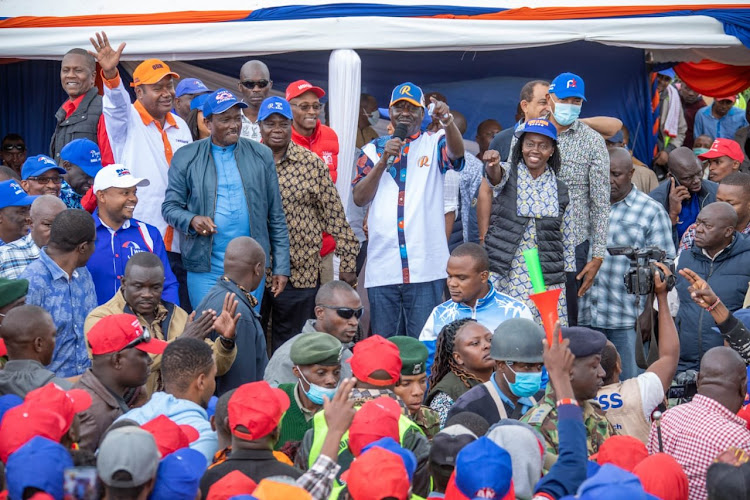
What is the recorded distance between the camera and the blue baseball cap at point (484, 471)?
3578mm

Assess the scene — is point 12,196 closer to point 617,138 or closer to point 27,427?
point 27,427

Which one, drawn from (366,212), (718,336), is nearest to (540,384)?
(718,336)

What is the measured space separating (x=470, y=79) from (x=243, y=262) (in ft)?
17.6

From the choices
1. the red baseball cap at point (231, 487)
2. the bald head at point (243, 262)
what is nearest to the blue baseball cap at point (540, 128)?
the bald head at point (243, 262)

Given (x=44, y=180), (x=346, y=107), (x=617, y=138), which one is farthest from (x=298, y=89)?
(x=617, y=138)

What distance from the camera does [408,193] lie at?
25.3 ft

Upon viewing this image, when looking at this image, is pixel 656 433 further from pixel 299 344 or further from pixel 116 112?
pixel 116 112

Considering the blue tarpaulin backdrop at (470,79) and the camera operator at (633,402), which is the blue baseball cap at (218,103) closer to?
the blue tarpaulin backdrop at (470,79)

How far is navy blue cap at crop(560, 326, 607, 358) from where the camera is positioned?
4.95 meters

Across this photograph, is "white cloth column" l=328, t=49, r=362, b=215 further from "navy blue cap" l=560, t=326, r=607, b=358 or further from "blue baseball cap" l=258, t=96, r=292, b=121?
"navy blue cap" l=560, t=326, r=607, b=358

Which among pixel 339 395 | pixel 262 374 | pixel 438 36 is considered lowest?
pixel 262 374

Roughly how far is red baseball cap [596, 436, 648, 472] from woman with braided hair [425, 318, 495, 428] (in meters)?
1.48

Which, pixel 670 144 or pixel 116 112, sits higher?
pixel 116 112

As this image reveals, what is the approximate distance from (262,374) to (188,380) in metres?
1.34
